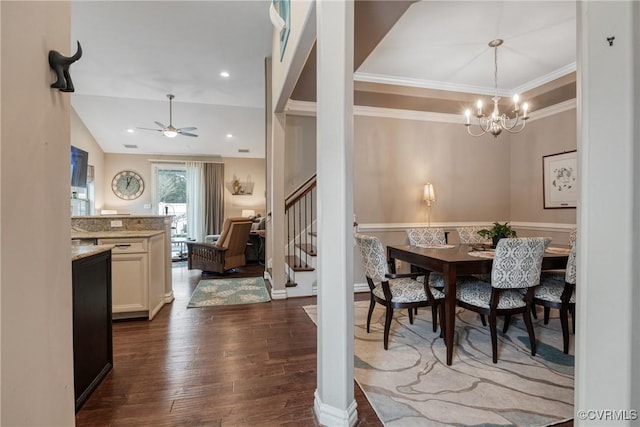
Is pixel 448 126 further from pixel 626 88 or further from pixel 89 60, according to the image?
pixel 89 60

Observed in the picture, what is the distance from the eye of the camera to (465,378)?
1.98 m

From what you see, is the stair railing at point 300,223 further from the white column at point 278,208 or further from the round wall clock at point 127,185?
the round wall clock at point 127,185

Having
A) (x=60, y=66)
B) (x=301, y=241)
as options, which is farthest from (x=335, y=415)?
(x=301, y=241)

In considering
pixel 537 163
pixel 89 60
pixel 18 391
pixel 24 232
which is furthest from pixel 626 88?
pixel 89 60

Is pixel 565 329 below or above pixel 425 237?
below

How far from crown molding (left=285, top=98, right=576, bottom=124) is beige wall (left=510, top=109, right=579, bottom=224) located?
0.27 feet

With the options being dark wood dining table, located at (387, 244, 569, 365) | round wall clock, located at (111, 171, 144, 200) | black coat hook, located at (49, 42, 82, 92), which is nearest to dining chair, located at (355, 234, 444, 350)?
dark wood dining table, located at (387, 244, 569, 365)

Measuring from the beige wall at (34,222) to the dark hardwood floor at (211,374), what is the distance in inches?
29.3

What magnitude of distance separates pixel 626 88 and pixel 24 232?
1.67 metres

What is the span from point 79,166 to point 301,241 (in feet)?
18.4

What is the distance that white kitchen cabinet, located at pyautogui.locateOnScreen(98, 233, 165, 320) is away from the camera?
2.89 meters

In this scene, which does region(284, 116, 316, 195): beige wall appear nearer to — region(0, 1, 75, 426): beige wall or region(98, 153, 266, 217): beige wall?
region(0, 1, 75, 426): beige wall

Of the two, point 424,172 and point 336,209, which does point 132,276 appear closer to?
point 336,209

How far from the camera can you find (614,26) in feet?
2.61
